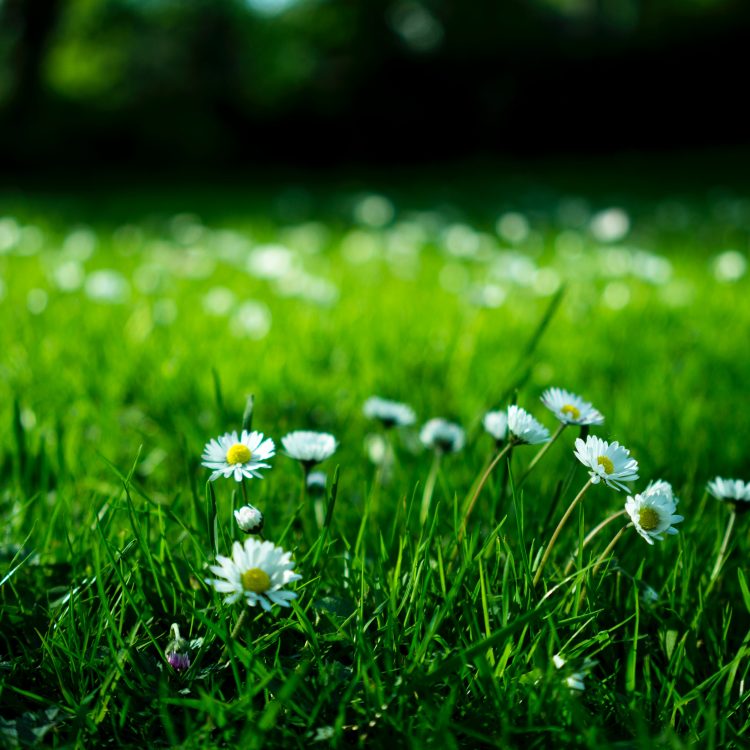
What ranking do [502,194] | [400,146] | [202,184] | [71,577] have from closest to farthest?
[71,577], [502,194], [202,184], [400,146]

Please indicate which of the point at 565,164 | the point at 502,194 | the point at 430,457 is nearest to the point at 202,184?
the point at 502,194

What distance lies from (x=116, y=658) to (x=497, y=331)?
1874 millimetres

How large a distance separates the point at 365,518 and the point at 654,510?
0.37 meters

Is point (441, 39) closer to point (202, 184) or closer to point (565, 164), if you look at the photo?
point (565, 164)

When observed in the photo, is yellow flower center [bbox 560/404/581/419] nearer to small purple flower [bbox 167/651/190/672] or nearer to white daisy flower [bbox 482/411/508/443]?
white daisy flower [bbox 482/411/508/443]

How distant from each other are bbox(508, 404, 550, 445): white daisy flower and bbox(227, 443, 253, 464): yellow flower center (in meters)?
0.34

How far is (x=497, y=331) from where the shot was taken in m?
2.59

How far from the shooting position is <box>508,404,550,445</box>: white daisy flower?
3.41 ft

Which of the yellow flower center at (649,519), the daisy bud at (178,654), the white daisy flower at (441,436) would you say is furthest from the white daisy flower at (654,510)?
the daisy bud at (178,654)

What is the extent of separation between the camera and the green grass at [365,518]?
0.91 meters

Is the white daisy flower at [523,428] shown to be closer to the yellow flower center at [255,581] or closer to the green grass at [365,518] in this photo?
the green grass at [365,518]

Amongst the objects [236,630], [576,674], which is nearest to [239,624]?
[236,630]

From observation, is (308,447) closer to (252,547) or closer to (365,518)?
(365,518)

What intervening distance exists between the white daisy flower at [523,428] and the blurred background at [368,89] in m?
10.4
